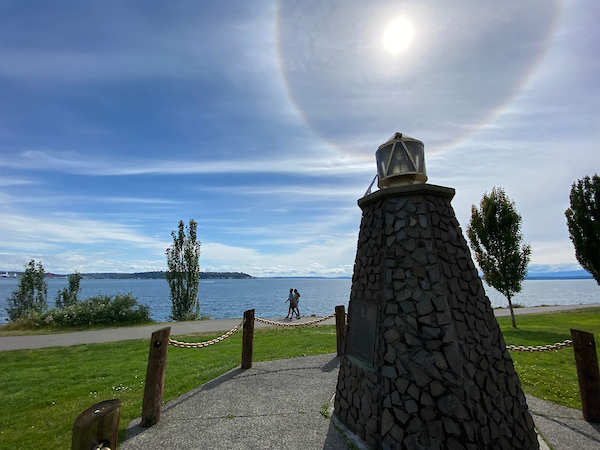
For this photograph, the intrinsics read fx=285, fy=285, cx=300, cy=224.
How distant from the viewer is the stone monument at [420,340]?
10.6 feet

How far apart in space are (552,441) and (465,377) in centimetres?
200

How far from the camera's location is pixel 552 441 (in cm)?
386

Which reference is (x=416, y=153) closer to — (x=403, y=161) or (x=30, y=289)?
(x=403, y=161)

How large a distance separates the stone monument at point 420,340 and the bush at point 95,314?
15584 millimetres

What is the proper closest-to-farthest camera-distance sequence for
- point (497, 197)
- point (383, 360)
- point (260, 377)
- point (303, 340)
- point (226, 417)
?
point (383, 360) < point (226, 417) < point (260, 377) < point (303, 340) < point (497, 197)

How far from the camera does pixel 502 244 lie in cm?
1421

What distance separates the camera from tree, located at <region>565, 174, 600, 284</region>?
14977mm

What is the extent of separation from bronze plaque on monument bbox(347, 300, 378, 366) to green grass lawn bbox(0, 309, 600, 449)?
3.72 metres

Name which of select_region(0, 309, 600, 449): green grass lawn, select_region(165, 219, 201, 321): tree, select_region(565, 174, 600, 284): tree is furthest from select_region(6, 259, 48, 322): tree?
select_region(565, 174, 600, 284): tree

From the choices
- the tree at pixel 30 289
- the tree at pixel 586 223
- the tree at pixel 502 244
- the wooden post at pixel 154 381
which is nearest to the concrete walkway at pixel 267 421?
the wooden post at pixel 154 381

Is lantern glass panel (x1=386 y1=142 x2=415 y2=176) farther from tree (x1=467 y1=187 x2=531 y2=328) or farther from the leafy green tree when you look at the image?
the leafy green tree

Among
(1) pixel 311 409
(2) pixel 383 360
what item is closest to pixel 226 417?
(1) pixel 311 409

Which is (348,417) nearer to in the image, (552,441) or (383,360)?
(383,360)

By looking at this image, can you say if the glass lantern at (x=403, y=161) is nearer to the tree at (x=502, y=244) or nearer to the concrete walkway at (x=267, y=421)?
the concrete walkway at (x=267, y=421)
